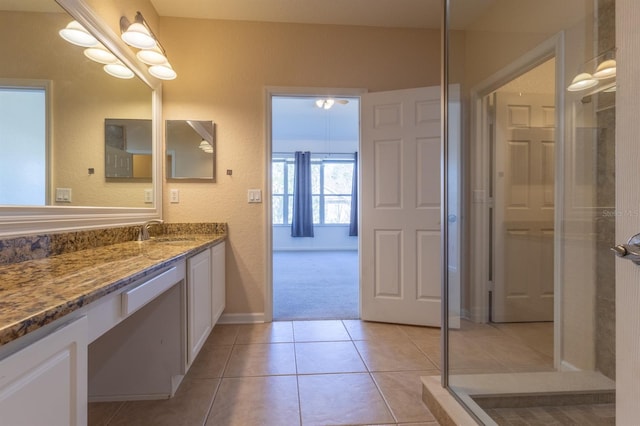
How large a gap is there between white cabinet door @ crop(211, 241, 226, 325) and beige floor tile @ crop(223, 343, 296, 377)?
1.02 ft

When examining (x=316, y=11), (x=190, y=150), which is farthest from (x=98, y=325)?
(x=316, y=11)

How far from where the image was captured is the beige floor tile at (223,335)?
7.11 feet

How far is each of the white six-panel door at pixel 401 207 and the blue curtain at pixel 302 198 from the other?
4330 millimetres

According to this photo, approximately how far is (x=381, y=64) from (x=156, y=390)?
113 inches

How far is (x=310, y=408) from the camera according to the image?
4.75 feet

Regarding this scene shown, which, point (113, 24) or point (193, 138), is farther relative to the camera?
point (193, 138)

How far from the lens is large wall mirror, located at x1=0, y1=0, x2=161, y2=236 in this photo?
1.12m

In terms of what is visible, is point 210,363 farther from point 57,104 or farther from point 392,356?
point 57,104

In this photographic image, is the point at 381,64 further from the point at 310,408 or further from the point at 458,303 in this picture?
the point at 310,408

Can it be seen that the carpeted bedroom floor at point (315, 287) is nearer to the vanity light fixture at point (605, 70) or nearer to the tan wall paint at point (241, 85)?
the tan wall paint at point (241, 85)
